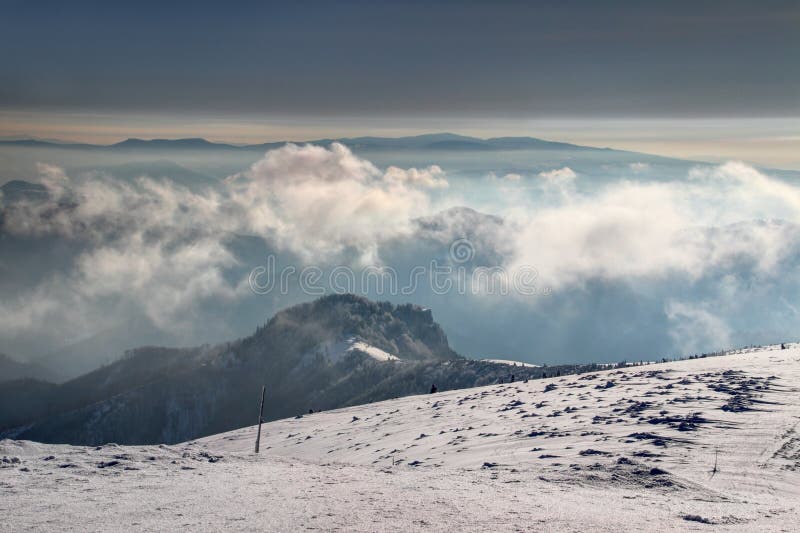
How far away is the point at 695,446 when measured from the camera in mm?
46812

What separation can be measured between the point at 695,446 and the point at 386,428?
37.0 meters

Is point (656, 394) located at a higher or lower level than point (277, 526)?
lower

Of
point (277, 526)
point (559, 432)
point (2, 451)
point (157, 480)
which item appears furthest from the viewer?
point (559, 432)

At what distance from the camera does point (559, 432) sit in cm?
5606

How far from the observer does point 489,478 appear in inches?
1548

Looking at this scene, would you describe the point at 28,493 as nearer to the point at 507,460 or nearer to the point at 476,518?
the point at 476,518

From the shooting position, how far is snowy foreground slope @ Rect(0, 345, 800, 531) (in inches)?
1143

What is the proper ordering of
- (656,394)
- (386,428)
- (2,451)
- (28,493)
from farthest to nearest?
(386,428)
(656,394)
(2,451)
(28,493)

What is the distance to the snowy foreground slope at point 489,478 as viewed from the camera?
29.0m

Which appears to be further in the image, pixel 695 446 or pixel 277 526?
pixel 695 446

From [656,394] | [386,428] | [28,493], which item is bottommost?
[386,428]

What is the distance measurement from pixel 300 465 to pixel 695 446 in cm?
2479

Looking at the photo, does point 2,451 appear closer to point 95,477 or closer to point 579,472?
point 95,477

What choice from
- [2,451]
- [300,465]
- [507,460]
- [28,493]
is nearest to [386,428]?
[507,460]
